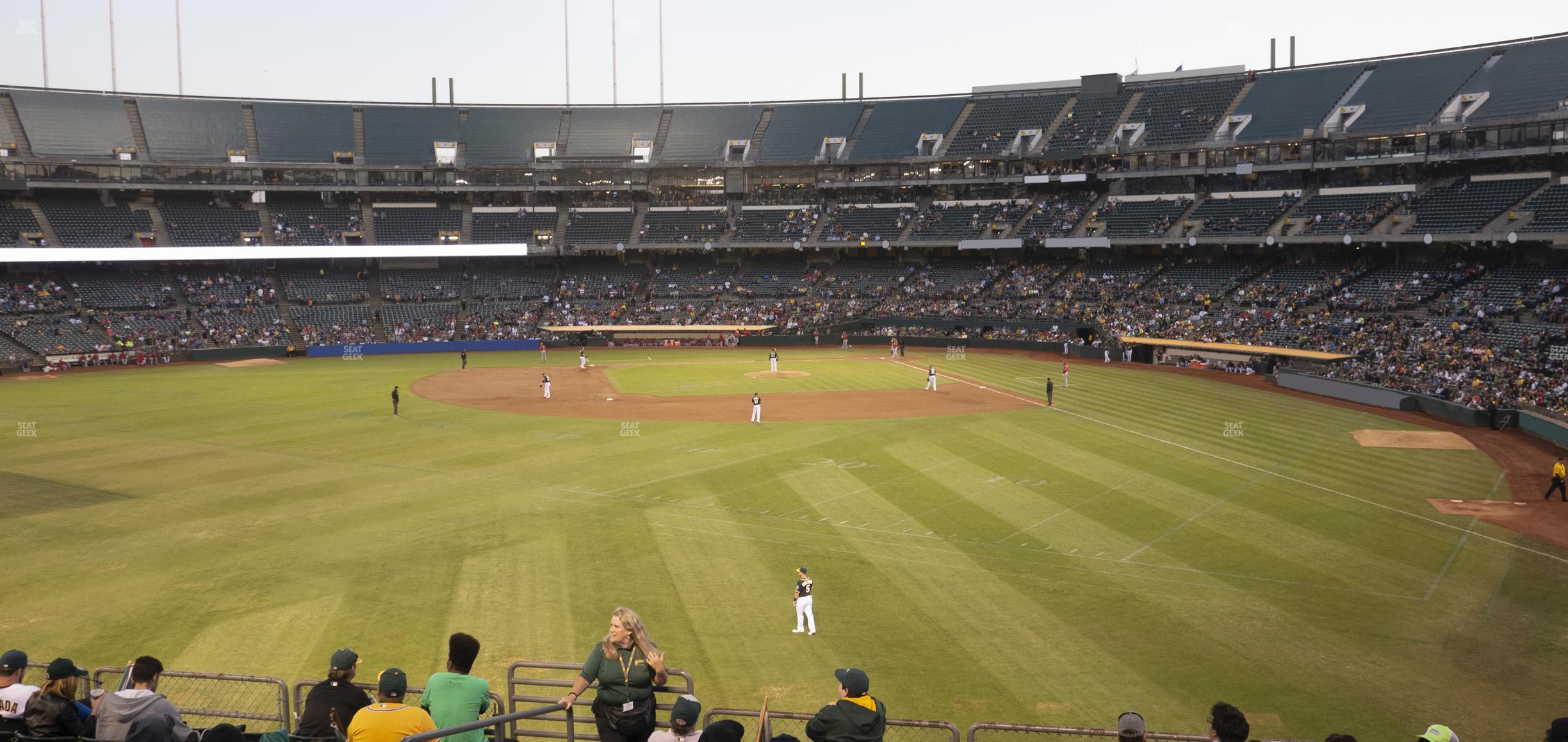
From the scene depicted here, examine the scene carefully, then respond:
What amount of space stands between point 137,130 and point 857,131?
210ft

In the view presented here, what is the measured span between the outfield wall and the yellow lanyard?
71570 mm

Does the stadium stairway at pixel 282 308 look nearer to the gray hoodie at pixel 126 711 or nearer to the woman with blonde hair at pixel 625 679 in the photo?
the gray hoodie at pixel 126 711

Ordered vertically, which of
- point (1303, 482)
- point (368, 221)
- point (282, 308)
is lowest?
point (1303, 482)

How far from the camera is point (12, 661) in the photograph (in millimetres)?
8859

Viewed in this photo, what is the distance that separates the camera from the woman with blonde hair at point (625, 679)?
8.14 meters

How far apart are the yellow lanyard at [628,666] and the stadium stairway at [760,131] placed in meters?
88.6

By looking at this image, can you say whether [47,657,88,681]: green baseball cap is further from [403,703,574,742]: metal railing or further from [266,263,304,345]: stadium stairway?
[266,263,304,345]: stadium stairway

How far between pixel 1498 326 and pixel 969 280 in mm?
39163

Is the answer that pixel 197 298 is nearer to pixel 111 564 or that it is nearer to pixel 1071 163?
pixel 111 564

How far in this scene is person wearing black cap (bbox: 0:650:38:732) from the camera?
831cm

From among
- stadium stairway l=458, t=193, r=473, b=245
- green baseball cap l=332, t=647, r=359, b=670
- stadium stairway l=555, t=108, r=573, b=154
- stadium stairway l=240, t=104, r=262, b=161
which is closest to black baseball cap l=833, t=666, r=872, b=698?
green baseball cap l=332, t=647, r=359, b=670

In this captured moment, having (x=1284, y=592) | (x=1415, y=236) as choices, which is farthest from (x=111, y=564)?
(x=1415, y=236)

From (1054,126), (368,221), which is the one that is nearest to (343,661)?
(1054,126)

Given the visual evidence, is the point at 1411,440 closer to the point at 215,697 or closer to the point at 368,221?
the point at 215,697
